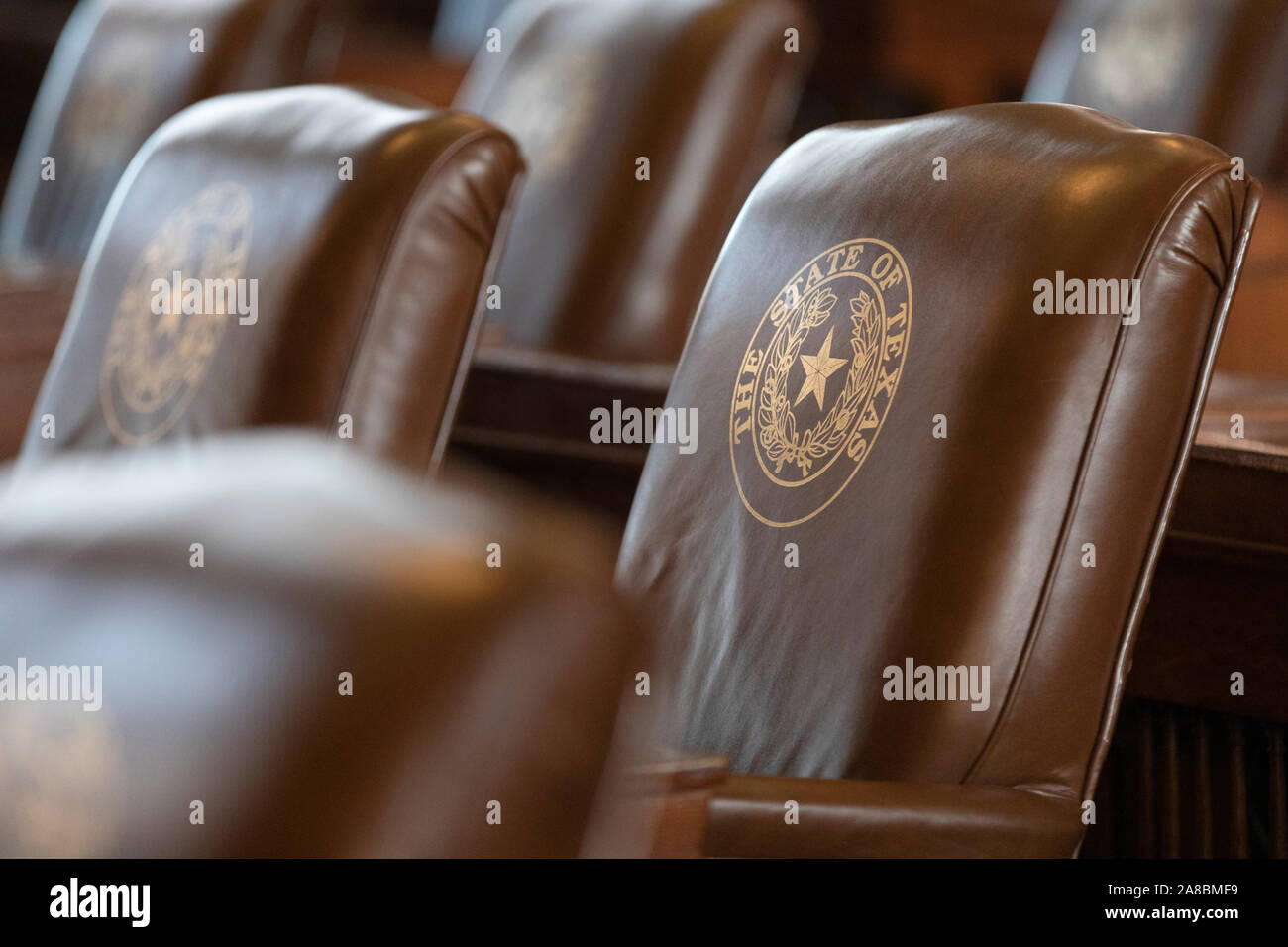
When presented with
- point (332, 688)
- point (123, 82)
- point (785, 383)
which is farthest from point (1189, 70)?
point (332, 688)

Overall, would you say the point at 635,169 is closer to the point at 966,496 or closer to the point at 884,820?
the point at 966,496

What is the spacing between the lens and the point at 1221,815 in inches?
46.9

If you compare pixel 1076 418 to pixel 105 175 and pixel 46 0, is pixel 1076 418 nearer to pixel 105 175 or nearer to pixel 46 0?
pixel 105 175

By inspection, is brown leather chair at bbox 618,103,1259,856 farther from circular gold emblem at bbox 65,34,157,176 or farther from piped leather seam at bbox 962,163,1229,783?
circular gold emblem at bbox 65,34,157,176

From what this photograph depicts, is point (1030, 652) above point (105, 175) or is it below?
below

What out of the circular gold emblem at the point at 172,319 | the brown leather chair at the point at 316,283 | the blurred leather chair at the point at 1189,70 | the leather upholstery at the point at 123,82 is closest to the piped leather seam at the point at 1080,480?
the brown leather chair at the point at 316,283

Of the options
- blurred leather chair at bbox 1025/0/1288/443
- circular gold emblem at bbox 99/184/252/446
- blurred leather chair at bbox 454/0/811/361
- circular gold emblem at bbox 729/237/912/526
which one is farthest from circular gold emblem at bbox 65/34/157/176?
circular gold emblem at bbox 729/237/912/526

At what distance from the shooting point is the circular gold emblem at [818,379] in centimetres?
100

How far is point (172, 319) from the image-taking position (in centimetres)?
141

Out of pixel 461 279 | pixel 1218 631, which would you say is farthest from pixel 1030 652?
pixel 461 279

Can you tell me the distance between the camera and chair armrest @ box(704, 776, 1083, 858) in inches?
31.5

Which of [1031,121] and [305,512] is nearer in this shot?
[305,512]
